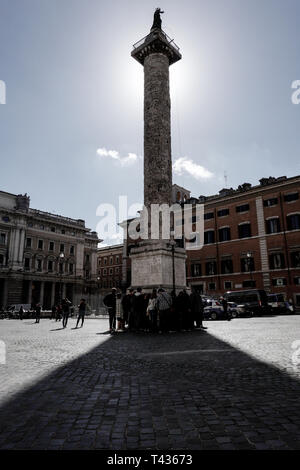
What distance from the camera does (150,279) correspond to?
1468 cm

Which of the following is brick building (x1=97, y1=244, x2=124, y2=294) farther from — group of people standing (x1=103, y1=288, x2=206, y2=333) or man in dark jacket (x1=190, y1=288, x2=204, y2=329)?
group of people standing (x1=103, y1=288, x2=206, y2=333)

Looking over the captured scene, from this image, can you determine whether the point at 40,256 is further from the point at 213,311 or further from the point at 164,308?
the point at 164,308

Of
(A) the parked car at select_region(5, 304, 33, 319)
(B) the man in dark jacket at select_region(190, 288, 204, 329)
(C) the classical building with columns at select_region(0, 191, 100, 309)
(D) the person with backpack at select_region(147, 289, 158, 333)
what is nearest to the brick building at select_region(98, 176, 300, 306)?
(A) the parked car at select_region(5, 304, 33, 319)

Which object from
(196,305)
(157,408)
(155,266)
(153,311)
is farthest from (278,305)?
(157,408)

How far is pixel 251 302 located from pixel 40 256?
39429mm

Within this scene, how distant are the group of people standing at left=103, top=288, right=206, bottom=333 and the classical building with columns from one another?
107ft

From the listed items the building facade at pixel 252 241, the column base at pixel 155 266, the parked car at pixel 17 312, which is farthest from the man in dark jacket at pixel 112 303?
the parked car at pixel 17 312

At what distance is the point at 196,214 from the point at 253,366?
3747 centimetres

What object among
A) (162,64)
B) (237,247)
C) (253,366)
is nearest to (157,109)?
(162,64)

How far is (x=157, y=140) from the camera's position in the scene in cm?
1645

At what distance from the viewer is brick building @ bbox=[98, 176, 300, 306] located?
112 ft

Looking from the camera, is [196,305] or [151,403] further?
[196,305]

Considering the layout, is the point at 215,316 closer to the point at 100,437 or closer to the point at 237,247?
the point at 237,247

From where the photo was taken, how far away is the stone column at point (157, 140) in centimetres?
1608
